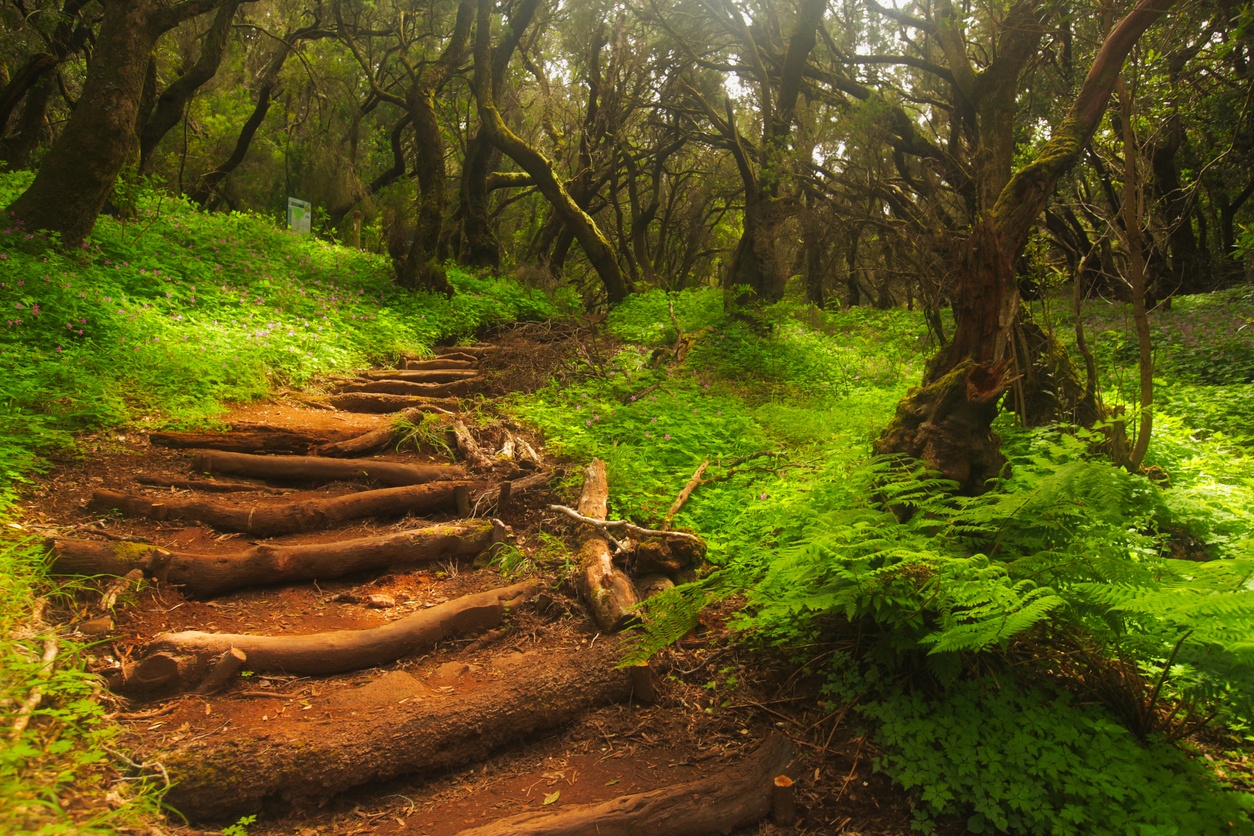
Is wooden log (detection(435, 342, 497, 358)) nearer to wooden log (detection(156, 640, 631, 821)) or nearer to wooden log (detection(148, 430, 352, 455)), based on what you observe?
wooden log (detection(148, 430, 352, 455))

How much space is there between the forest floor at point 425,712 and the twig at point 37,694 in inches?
9.4

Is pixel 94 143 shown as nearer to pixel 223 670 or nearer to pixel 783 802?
pixel 223 670

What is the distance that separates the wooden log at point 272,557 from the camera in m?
3.41

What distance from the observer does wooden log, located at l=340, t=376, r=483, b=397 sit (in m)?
7.36

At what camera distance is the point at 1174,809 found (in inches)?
83.0

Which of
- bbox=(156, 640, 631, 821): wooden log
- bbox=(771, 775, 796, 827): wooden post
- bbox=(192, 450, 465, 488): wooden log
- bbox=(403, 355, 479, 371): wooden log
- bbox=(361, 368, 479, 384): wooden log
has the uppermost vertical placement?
bbox=(403, 355, 479, 371): wooden log

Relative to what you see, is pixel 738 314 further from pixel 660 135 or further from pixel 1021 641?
pixel 1021 641

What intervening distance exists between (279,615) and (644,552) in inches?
81.9

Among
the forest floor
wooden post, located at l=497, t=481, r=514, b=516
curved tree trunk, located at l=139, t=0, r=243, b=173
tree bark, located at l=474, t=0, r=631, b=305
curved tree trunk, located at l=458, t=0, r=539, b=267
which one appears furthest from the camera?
curved tree trunk, located at l=458, t=0, r=539, b=267

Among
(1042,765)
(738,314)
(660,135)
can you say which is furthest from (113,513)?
(660,135)

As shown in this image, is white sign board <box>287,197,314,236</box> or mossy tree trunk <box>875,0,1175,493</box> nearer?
mossy tree trunk <box>875,0,1175,493</box>

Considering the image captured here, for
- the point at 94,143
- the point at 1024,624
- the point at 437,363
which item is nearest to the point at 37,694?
the point at 1024,624

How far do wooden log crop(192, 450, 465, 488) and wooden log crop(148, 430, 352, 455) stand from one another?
120 millimetres

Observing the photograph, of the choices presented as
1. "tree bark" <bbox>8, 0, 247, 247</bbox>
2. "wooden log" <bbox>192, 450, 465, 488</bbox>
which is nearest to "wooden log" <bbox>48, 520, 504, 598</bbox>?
"wooden log" <bbox>192, 450, 465, 488</bbox>
